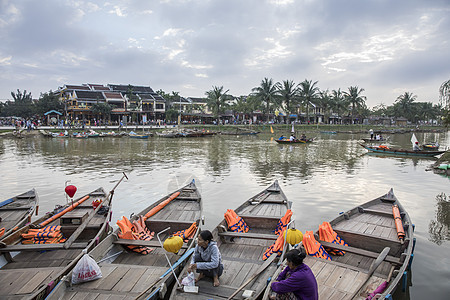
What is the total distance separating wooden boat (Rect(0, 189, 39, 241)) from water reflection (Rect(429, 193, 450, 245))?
11.8 m

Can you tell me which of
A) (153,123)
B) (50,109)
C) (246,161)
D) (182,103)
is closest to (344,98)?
(182,103)

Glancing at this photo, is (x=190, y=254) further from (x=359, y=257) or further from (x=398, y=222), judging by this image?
(x=398, y=222)

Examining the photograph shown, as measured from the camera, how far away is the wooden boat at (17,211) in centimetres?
753

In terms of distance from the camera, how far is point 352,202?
38.4ft

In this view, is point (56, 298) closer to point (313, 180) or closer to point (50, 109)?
point (313, 180)

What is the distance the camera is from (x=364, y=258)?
604 centimetres

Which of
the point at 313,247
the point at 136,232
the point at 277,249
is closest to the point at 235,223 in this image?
the point at 277,249

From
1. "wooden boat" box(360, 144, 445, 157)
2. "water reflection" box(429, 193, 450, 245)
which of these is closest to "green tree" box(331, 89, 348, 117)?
"wooden boat" box(360, 144, 445, 157)

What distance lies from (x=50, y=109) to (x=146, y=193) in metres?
52.0

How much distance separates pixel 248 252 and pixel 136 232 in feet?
9.18

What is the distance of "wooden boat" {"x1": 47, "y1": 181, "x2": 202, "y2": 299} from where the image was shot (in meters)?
4.61

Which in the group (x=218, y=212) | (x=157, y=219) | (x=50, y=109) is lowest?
(x=218, y=212)

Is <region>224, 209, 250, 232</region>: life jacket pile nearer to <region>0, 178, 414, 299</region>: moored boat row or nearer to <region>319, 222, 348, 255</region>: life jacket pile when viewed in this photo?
<region>0, 178, 414, 299</region>: moored boat row

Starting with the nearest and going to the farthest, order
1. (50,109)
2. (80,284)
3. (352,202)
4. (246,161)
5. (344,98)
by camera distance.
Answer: (80,284)
(352,202)
(246,161)
(50,109)
(344,98)
